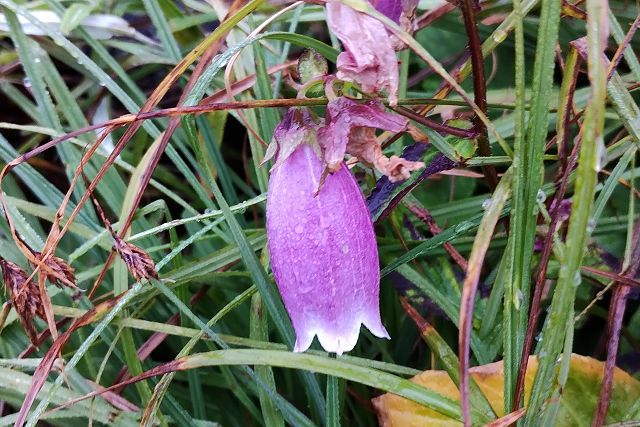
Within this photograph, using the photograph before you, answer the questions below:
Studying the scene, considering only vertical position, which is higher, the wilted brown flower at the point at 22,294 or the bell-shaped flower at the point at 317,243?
the bell-shaped flower at the point at 317,243

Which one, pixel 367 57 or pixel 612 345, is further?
pixel 612 345

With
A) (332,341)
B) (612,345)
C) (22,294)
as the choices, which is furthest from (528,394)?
(22,294)

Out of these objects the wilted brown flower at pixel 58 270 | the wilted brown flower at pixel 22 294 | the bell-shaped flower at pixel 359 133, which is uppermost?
the bell-shaped flower at pixel 359 133

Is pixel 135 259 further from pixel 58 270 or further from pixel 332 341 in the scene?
pixel 332 341

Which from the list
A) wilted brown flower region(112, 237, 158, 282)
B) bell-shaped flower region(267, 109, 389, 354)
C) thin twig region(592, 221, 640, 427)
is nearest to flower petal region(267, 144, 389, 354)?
bell-shaped flower region(267, 109, 389, 354)

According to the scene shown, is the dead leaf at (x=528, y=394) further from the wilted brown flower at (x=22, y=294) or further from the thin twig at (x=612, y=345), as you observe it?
the wilted brown flower at (x=22, y=294)

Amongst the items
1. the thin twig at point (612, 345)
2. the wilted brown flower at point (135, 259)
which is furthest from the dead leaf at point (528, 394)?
the wilted brown flower at point (135, 259)
